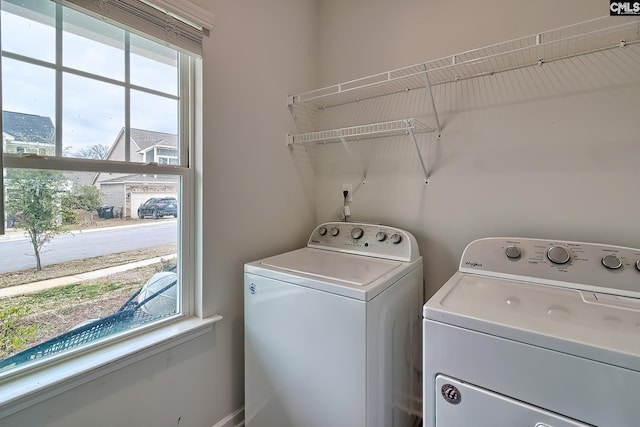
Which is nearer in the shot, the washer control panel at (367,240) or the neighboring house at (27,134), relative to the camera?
the neighboring house at (27,134)

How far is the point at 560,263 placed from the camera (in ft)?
3.79

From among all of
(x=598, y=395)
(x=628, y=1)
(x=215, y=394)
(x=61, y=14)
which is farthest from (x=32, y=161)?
(x=628, y=1)

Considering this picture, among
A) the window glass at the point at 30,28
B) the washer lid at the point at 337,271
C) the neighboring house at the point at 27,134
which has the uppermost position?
the window glass at the point at 30,28

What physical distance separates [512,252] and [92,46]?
1.87 metres

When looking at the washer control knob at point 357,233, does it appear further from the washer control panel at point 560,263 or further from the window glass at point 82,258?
the window glass at point 82,258

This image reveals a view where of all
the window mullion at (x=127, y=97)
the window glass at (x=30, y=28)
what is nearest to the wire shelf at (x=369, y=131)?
the window mullion at (x=127, y=97)

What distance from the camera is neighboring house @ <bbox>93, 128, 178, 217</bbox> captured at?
116cm

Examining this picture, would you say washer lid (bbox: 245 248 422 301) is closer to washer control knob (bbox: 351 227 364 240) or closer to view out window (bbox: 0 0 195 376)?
washer control knob (bbox: 351 227 364 240)

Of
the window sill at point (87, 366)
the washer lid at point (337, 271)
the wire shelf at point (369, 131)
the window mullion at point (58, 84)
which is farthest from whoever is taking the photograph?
the wire shelf at point (369, 131)

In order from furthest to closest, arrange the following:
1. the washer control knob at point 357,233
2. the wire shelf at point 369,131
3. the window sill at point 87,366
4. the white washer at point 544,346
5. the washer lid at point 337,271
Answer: the washer control knob at point 357,233 < the wire shelf at point 369,131 < the washer lid at point 337,271 < the window sill at point 87,366 < the white washer at point 544,346

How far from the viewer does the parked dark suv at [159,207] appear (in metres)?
1.27

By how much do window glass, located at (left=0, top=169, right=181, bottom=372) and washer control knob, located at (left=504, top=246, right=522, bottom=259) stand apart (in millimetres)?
1492

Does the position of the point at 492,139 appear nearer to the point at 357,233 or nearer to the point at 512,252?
the point at 512,252

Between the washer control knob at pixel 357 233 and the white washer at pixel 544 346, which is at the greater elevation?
the washer control knob at pixel 357 233
